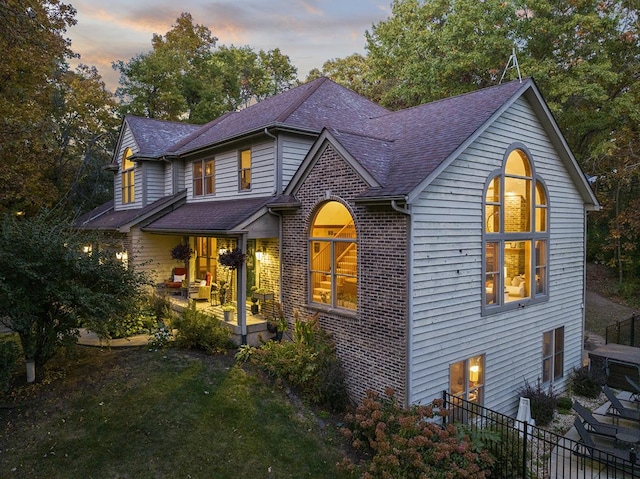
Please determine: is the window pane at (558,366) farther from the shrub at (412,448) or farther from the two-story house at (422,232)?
the shrub at (412,448)

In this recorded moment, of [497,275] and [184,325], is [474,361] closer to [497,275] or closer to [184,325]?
[497,275]

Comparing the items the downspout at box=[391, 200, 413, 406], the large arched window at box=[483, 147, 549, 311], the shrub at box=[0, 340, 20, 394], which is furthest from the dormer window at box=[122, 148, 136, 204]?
the large arched window at box=[483, 147, 549, 311]

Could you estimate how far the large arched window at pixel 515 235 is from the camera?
9.77 metres

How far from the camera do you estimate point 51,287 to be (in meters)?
8.19

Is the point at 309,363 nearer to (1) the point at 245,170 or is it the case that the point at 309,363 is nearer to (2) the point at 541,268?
(1) the point at 245,170

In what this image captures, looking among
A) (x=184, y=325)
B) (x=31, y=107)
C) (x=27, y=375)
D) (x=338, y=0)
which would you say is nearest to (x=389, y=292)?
(x=184, y=325)

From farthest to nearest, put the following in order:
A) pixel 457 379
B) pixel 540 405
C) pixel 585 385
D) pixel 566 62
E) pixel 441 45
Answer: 1. pixel 441 45
2. pixel 566 62
3. pixel 585 385
4. pixel 540 405
5. pixel 457 379

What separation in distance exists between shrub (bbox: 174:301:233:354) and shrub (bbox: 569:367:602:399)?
33.4ft

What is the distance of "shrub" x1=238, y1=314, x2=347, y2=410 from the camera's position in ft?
29.1

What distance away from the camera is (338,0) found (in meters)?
17.9

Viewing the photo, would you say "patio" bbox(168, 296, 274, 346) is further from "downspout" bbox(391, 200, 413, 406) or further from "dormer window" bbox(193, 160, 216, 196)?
"dormer window" bbox(193, 160, 216, 196)

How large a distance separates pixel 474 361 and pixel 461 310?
146 cm

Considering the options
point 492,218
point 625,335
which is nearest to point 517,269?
point 492,218

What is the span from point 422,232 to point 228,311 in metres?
6.24
